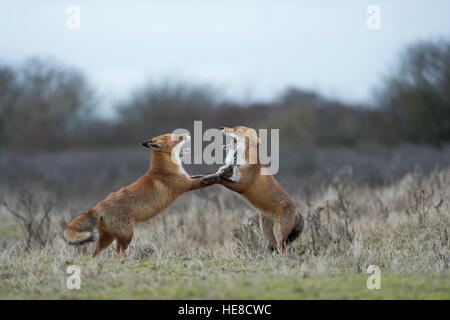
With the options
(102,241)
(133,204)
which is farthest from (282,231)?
(102,241)

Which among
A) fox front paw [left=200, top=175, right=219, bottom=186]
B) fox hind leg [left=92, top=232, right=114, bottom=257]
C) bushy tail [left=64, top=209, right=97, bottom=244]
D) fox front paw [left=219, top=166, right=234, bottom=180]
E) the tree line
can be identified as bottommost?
fox hind leg [left=92, top=232, right=114, bottom=257]

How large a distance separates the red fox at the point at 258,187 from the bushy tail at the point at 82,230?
5.80ft

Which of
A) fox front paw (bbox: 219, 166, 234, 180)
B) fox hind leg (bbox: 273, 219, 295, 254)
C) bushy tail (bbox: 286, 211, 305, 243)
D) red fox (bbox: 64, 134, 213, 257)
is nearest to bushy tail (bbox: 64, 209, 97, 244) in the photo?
red fox (bbox: 64, 134, 213, 257)

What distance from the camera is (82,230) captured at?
7.82 metres

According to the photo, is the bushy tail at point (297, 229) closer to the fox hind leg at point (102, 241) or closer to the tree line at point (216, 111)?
the fox hind leg at point (102, 241)

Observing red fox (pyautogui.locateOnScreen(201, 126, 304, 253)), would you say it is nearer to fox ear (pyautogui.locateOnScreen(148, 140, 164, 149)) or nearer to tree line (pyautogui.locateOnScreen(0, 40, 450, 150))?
fox ear (pyautogui.locateOnScreen(148, 140, 164, 149))

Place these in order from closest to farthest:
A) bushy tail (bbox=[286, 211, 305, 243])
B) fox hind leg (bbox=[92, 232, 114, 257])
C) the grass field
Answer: the grass field → fox hind leg (bbox=[92, 232, 114, 257]) → bushy tail (bbox=[286, 211, 305, 243])

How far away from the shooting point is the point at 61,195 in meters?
22.9

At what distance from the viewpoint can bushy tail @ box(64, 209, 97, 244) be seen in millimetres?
7547

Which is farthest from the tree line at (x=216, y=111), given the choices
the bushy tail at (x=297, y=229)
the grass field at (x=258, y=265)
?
the bushy tail at (x=297, y=229)

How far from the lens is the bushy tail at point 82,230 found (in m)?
7.55

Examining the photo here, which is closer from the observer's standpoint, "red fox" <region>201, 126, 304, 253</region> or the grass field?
the grass field
